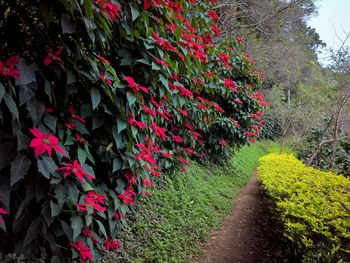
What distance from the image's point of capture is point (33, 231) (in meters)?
1.39

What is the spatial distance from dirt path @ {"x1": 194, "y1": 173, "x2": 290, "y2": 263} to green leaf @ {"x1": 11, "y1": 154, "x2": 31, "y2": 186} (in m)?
2.82

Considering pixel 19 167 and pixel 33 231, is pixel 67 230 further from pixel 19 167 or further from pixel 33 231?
pixel 19 167

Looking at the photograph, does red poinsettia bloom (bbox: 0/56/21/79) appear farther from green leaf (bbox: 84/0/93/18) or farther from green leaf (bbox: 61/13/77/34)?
green leaf (bbox: 84/0/93/18)

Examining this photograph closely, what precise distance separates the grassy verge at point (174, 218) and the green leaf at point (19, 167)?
166 centimetres

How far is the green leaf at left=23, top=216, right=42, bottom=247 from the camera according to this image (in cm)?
137

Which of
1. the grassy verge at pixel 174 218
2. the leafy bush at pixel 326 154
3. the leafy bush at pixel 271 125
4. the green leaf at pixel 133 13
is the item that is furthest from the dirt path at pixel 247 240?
the leafy bush at pixel 271 125

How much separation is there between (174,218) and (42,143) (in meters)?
2.94

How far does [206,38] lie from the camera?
4.04m

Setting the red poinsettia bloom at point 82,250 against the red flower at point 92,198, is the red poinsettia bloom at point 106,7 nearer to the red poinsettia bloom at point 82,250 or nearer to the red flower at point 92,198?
the red flower at point 92,198

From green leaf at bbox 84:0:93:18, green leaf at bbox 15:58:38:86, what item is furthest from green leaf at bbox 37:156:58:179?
green leaf at bbox 84:0:93:18

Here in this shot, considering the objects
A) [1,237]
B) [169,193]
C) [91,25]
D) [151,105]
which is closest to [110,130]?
[151,105]

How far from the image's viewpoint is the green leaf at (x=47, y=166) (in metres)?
1.28

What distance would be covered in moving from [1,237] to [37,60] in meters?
1.14

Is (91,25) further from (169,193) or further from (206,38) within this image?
(169,193)
